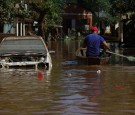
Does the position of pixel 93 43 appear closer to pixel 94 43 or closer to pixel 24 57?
pixel 94 43

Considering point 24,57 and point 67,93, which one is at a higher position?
point 24,57

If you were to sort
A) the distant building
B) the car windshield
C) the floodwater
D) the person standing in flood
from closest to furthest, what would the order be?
the floodwater
the car windshield
the person standing in flood
the distant building

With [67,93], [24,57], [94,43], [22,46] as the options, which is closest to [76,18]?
[94,43]

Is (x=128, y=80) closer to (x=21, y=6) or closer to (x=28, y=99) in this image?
(x=28, y=99)

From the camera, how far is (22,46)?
1944 centimetres

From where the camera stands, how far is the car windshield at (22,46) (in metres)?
19.0

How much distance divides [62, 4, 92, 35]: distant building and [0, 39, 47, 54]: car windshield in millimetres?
66936

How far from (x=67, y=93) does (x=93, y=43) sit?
28.7ft

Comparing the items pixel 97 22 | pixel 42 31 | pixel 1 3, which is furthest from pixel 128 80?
pixel 97 22

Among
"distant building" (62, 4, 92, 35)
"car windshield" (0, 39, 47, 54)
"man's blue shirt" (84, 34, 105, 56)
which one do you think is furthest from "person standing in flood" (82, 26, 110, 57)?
"distant building" (62, 4, 92, 35)

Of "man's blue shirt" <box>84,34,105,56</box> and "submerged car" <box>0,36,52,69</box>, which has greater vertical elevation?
"man's blue shirt" <box>84,34,105,56</box>

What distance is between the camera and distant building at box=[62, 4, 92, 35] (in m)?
88.5

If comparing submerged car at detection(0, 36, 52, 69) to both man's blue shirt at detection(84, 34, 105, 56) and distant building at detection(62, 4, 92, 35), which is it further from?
distant building at detection(62, 4, 92, 35)

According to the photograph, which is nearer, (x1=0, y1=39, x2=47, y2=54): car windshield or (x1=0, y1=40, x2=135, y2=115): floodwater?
(x1=0, y1=40, x2=135, y2=115): floodwater
